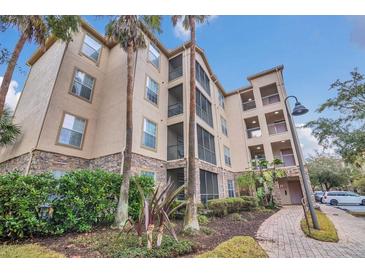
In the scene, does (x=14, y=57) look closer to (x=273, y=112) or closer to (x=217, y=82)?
(x=217, y=82)

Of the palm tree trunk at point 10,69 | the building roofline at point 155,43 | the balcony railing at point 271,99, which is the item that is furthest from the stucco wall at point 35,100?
the balcony railing at point 271,99

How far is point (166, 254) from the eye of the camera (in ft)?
12.1

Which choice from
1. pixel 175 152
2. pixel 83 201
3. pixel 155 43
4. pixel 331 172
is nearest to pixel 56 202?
pixel 83 201

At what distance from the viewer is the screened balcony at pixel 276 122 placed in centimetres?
1823

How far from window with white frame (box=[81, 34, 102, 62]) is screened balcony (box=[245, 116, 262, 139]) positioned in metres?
15.8

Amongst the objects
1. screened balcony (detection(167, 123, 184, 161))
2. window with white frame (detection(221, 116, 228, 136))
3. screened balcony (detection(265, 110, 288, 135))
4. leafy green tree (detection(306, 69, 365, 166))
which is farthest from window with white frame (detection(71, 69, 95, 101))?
screened balcony (detection(265, 110, 288, 135))

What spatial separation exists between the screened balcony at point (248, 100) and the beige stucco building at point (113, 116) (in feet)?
10.5

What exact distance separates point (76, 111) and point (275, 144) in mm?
18247

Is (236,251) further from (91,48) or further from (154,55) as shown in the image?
(91,48)

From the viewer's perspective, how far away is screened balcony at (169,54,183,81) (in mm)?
14219

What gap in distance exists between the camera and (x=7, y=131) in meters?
9.83

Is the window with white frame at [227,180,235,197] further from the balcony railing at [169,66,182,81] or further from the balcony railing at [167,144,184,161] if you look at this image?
the balcony railing at [169,66,182,81]

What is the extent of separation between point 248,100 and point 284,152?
23.7 ft
